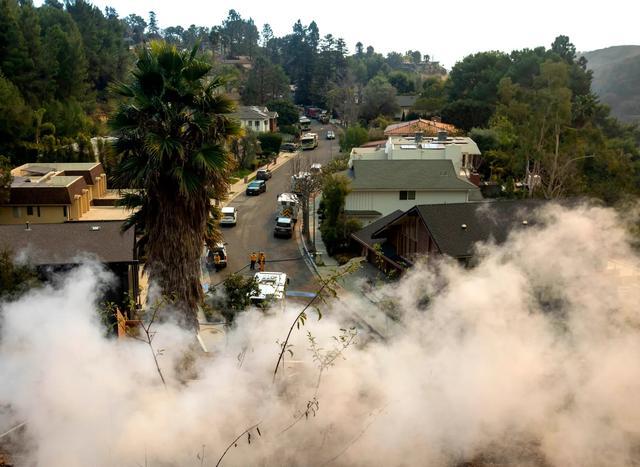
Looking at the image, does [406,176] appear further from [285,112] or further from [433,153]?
[285,112]

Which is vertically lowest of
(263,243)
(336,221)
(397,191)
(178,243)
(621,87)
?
(263,243)

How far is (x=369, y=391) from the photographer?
308 inches

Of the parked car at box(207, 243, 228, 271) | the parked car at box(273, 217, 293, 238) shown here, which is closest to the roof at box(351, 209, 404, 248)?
the parked car at box(207, 243, 228, 271)

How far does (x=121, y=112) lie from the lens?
12977 millimetres

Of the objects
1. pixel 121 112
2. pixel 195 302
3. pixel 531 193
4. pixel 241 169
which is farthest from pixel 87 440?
pixel 241 169

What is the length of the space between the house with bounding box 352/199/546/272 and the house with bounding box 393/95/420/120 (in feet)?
207

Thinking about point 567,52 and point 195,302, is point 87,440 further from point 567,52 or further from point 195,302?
point 567,52

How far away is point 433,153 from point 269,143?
1001 inches

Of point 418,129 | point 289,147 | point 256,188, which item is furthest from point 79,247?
point 289,147

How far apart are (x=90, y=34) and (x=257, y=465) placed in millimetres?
74846

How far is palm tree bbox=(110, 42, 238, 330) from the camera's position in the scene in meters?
12.7

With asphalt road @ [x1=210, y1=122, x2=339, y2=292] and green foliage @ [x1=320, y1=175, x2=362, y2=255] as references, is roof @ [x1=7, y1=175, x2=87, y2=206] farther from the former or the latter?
green foliage @ [x1=320, y1=175, x2=362, y2=255]

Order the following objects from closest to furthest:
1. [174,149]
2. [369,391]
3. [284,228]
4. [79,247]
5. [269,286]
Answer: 1. [369,391]
2. [174,149]
3. [79,247]
4. [269,286]
5. [284,228]

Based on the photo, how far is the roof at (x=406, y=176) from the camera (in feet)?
105
